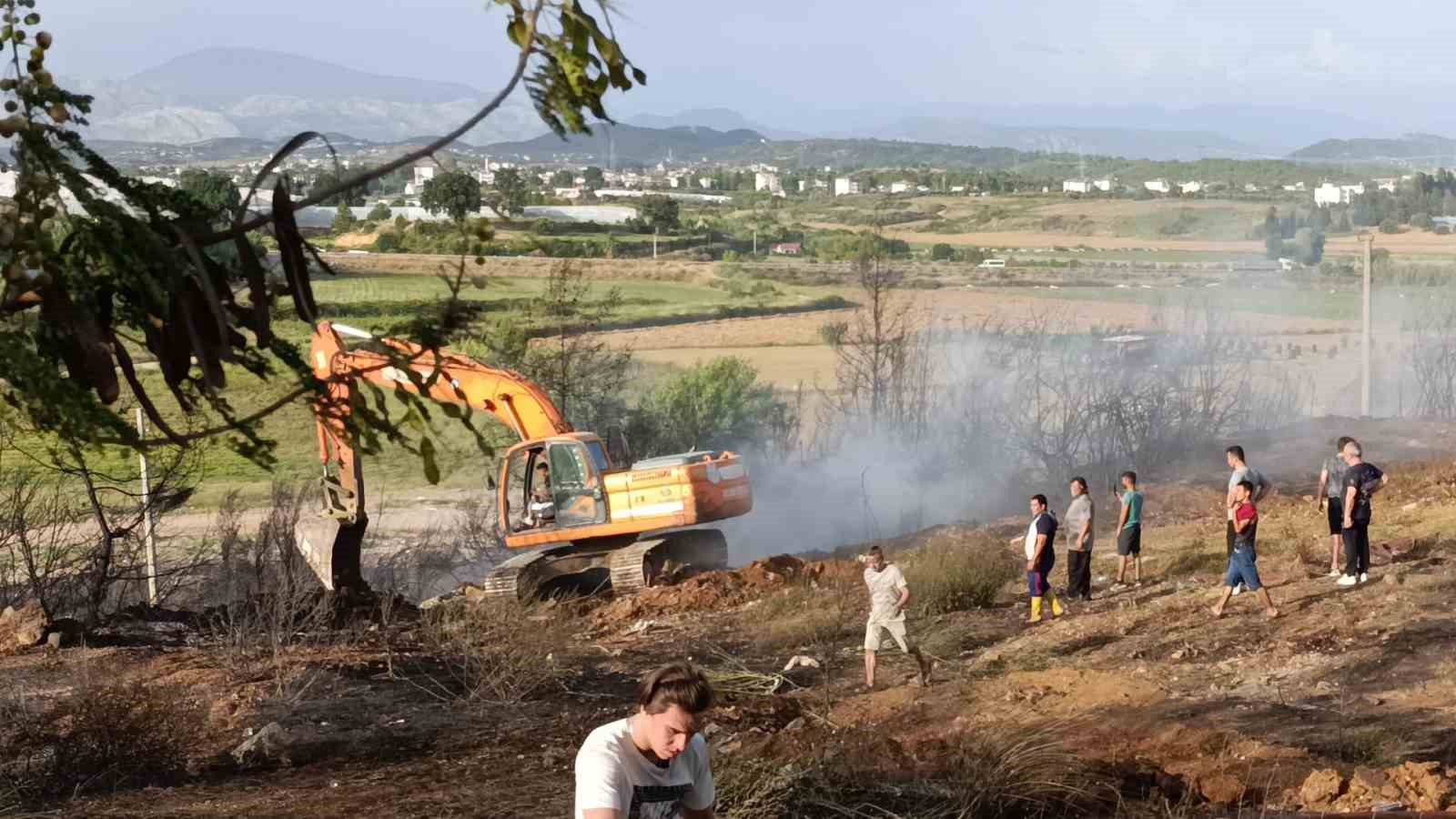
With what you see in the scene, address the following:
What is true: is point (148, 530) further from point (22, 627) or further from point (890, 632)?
point (890, 632)

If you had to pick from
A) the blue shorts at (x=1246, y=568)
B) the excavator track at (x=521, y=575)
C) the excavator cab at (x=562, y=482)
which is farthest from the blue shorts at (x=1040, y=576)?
the excavator cab at (x=562, y=482)

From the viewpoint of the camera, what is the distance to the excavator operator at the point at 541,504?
22984 millimetres

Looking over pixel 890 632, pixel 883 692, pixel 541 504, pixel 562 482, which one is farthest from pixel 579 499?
pixel 890 632

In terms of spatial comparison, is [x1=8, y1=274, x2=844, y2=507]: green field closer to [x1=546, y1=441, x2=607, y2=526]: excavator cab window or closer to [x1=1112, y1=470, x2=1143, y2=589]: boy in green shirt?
[x1=546, y1=441, x2=607, y2=526]: excavator cab window

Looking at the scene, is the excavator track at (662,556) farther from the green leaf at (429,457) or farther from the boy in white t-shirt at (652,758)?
the green leaf at (429,457)

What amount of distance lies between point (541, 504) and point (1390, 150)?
165601 mm

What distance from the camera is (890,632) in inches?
587

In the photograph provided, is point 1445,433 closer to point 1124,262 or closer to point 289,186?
point 289,186

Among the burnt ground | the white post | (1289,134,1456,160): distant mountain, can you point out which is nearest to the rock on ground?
the burnt ground

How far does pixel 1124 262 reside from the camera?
98.9 m

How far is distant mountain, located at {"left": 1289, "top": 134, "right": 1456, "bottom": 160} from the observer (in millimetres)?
151500

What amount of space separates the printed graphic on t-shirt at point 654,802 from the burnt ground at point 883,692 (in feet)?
14.1

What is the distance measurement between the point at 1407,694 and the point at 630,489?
34.2 ft

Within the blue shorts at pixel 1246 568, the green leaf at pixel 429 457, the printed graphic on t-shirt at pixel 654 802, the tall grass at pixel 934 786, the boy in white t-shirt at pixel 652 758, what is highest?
the green leaf at pixel 429 457
